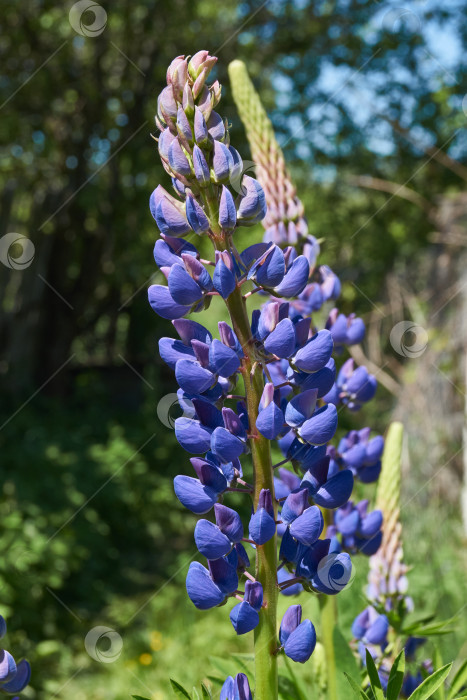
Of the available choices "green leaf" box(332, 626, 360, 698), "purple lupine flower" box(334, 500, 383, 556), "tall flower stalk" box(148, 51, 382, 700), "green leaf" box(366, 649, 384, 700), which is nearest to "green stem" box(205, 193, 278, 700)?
"tall flower stalk" box(148, 51, 382, 700)

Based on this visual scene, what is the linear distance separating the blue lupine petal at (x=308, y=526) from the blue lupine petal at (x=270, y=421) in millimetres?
106

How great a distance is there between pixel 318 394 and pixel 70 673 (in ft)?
11.4

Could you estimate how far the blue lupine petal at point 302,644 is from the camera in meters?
A: 0.86

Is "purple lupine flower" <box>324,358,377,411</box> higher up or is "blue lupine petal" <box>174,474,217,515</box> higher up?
"blue lupine petal" <box>174,474,217,515</box>

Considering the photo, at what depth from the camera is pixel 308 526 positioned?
89 centimetres

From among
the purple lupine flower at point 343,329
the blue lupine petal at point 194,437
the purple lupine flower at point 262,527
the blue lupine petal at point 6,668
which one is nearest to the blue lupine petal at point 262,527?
the purple lupine flower at point 262,527

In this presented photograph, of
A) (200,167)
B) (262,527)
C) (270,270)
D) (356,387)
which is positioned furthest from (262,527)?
(356,387)

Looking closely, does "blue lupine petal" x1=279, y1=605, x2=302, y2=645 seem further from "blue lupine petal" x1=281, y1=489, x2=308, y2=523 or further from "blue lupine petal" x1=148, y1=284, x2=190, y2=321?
"blue lupine petal" x1=148, y1=284, x2=190, y2=321

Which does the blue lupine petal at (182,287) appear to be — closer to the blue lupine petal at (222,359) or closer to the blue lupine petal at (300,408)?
the blue lupine petal at (222,359)

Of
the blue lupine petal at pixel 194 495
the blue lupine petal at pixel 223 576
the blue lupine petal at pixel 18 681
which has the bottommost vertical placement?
the blue lupine petal at pixel 223 576

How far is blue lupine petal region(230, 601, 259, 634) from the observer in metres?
0.84

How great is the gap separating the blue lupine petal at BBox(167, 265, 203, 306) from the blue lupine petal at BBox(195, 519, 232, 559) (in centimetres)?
28

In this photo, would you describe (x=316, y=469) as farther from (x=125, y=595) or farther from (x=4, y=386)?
(x=4, y=386)

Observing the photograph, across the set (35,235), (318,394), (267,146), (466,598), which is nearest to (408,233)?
(35,235)
